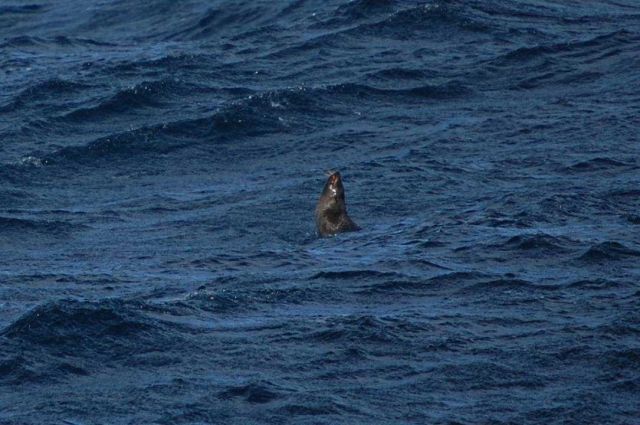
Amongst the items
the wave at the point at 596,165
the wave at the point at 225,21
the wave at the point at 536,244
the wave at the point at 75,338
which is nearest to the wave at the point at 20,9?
the wave at the point at 225,21

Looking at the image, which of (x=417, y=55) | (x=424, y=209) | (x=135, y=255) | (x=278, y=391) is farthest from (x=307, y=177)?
(x=278, y=391)

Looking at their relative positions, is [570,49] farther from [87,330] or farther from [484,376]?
[484,376]

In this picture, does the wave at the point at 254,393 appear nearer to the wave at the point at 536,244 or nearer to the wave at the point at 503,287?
the wave at the point at 503,287

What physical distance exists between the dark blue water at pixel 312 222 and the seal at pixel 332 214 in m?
0.28

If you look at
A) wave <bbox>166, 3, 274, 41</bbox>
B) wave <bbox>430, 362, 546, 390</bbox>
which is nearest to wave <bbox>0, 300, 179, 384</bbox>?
wave <bbox>430, 362, 546, 390</bbox>

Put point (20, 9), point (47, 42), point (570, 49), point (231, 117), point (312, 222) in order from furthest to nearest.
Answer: point (20, 9)
point (47, 42)
point (570, 49)
point (231, 117)
point (312, 222)

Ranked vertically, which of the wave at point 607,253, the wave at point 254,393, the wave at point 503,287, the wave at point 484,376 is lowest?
the wave at point 607,253

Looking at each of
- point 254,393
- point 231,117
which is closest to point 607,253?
point 254,393

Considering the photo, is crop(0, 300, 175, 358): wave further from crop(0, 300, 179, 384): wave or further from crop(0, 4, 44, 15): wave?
crop(0, 4, 44, 15): wave

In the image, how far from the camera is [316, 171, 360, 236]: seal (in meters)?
17.3

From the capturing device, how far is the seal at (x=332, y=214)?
17281mm

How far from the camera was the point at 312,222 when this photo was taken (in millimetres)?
18328

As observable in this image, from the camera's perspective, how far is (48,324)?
1385cm

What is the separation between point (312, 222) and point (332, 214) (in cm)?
105
